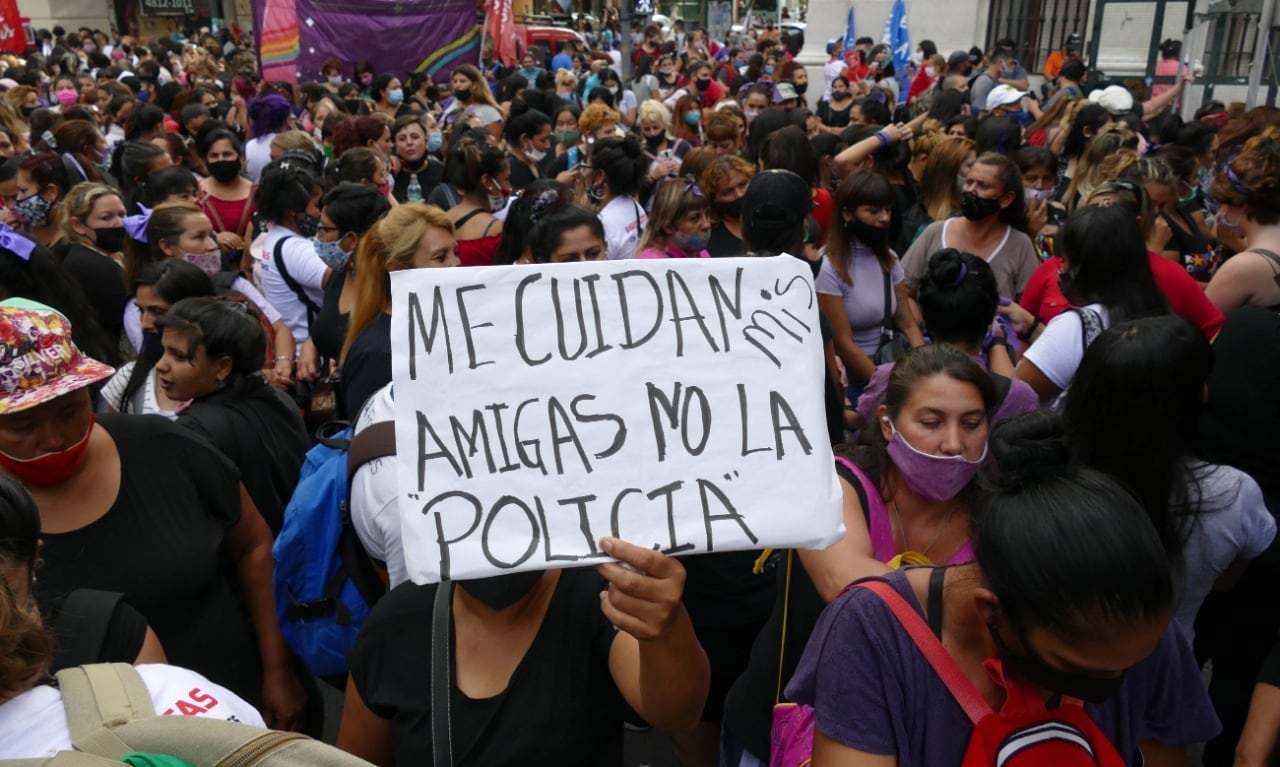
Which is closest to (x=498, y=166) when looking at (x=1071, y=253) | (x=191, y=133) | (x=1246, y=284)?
(x=1071, y=253)

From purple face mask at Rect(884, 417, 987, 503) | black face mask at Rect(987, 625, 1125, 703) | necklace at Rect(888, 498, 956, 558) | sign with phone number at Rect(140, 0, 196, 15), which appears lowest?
necklace at Rect(888, 498, 956, 558)

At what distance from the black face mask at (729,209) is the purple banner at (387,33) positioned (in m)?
9.29

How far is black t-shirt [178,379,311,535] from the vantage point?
3.07 m

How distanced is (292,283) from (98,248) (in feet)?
3.12

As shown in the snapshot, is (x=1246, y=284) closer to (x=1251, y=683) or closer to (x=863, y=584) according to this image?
(x=1251, y=683)

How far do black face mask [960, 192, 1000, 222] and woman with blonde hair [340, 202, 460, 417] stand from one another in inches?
98.9

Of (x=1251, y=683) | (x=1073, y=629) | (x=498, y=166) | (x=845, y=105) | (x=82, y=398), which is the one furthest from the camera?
(x=845, y=105)

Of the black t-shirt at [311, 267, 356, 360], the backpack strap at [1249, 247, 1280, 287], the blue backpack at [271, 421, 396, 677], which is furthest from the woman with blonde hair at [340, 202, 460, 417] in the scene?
the backpack strap at [1249, 247, 1280, 287]

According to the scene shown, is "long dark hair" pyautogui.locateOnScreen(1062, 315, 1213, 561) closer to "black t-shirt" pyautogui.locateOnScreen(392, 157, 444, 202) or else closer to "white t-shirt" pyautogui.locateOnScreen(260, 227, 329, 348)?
"white t-shirt" pyautogui.locateOnScreen(260, 227, 329, 348)

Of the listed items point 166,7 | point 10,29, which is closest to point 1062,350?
point 10,29

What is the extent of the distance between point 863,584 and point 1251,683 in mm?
1841

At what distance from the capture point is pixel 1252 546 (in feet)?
8.29

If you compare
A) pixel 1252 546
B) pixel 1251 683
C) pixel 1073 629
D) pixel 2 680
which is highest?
pixel 1073 629

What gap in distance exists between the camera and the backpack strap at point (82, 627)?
193cm
